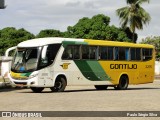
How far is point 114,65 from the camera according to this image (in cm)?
2958

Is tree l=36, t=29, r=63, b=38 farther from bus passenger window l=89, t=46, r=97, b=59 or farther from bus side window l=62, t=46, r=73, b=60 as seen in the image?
bus side window l=62, t=46, r=73, b=60

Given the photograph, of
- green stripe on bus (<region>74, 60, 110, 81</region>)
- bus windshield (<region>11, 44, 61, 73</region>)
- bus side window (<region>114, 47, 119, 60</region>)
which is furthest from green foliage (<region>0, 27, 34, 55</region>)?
bus windshield (<region>11, 44, 61, 73</region>)

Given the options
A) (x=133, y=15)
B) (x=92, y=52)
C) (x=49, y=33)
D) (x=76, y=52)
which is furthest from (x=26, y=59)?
(x=49, y=33)

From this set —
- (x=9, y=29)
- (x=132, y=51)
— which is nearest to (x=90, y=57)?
(x=132, y=51)

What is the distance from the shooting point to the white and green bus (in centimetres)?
2514

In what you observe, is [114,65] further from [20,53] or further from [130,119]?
[130,119]

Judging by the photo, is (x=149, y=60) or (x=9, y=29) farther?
(x=9, y=29)

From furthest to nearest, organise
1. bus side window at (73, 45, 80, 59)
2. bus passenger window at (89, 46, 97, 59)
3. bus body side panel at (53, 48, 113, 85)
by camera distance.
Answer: bus passenger window at (89, 46, 97, 59) → bus side window at (73, 45, 80, 59) → bus body side panel at (53, 48, 113, 85)

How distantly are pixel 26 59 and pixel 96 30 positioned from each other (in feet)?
179

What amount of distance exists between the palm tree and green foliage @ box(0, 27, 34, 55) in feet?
100

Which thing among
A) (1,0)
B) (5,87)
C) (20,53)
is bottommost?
(5,87)

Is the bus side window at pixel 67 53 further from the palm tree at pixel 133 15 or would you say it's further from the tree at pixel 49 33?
the tree at pixel 49 33

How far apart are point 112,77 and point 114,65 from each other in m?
0.72

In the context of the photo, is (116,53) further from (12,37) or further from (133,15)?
(12,37)
